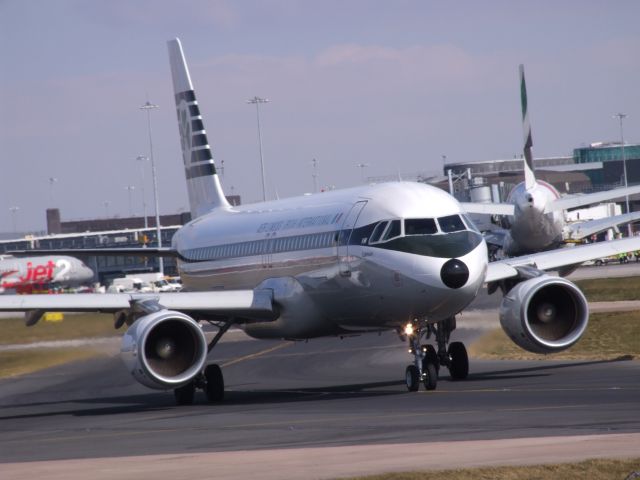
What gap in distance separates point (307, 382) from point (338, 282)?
5.35 metres

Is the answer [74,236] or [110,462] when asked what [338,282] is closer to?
[110,462]

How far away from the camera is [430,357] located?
28.3 metres

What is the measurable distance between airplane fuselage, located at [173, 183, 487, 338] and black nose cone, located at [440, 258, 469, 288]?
24 millimetres

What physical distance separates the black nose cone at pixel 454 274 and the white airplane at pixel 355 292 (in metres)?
0.02

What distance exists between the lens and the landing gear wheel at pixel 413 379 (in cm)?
2744

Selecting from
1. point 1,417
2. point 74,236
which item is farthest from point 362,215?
point 74,236

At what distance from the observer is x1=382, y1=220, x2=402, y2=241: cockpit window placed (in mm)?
27438

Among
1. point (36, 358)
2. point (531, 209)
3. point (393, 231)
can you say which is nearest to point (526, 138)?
point (531, 209)

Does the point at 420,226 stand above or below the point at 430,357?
above

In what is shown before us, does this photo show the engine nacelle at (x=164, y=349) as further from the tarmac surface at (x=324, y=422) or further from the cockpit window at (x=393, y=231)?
the cockpit window at (x=393, y=231)

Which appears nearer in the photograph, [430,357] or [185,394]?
[430,357]

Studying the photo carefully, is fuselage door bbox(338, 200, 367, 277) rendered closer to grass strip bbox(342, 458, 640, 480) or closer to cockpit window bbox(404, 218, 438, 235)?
cockpit window bbox(404, 218, 438, 235)

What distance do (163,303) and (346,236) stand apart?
13.8 feet

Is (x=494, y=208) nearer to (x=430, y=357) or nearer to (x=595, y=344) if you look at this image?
(x=595, y=344)
